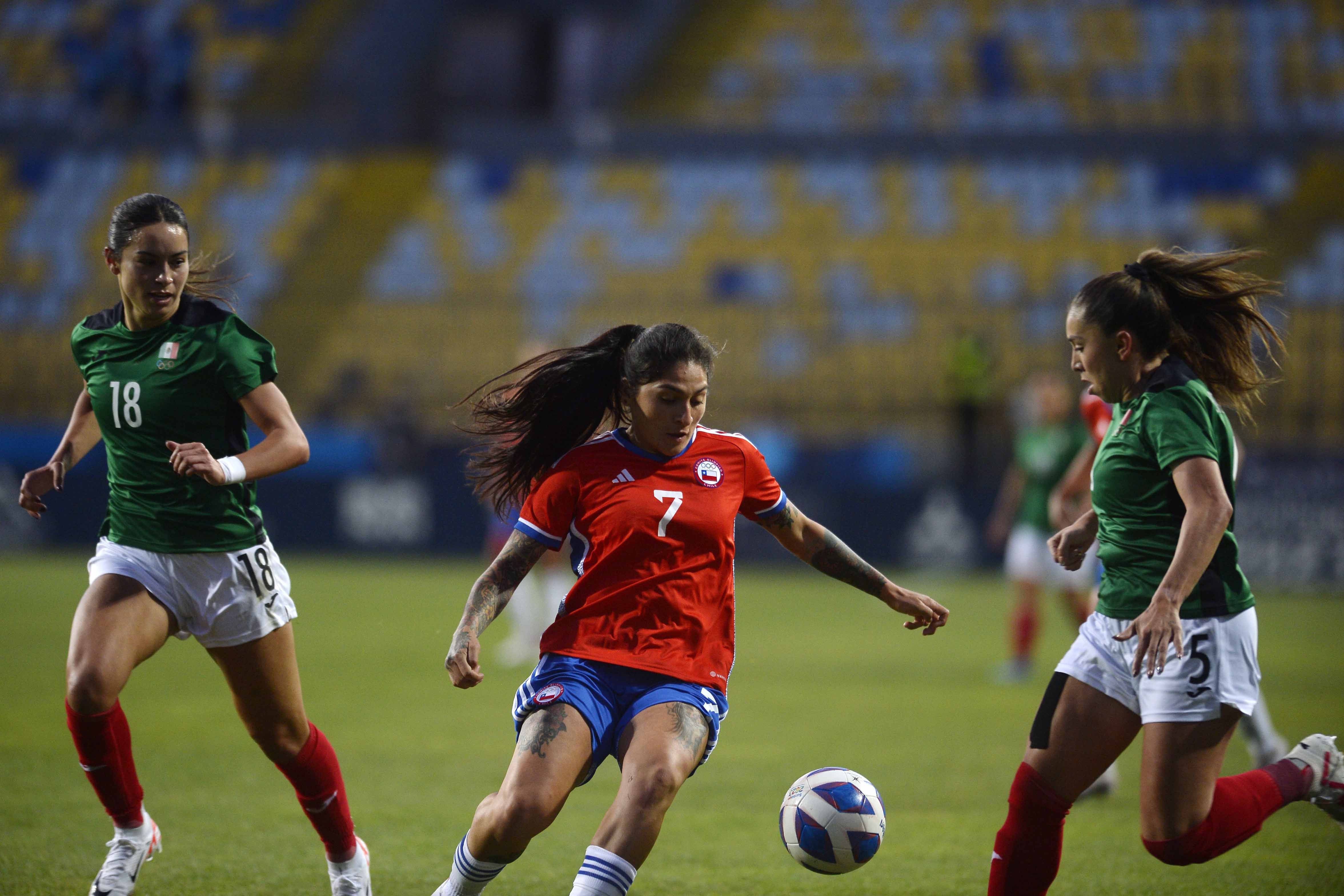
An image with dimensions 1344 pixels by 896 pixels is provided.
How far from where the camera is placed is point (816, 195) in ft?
89.1

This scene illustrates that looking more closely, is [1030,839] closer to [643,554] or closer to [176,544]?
[643,554]

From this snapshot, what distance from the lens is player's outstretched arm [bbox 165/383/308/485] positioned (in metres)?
4.71

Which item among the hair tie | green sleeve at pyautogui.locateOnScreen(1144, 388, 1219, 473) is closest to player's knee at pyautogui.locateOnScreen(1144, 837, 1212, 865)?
green sleeve at pyautogui.locateOnScreen(1144, 388, 1219, 473)

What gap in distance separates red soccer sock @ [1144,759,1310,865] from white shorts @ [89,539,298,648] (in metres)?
3.05

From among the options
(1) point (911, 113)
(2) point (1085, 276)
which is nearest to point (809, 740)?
(2) point (1085, 276)

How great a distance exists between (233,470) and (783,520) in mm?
1847

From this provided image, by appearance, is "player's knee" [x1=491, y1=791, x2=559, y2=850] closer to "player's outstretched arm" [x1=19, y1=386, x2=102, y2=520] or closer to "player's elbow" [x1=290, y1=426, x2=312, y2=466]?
"player's elbow" [x1=290, y1=426, x2=312, y2=466]

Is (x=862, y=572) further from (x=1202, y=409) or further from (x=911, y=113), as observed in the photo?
(x=911, y=113)

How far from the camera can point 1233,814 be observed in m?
4.70

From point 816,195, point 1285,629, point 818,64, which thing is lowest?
point 1285,629

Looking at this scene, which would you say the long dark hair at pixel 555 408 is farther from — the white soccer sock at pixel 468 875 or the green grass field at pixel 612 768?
the green grass field at pixel 612 768

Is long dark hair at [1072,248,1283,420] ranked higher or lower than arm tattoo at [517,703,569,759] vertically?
higher

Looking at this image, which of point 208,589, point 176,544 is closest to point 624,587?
point 208,589

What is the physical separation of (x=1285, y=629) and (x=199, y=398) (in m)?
12.7
